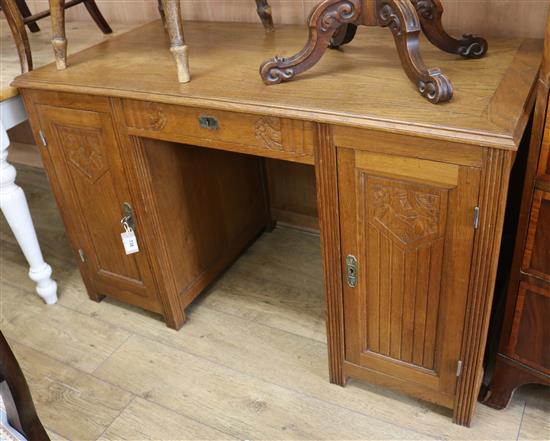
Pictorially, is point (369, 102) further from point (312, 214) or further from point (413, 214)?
point (312, 214)

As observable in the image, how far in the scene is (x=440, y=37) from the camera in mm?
1272

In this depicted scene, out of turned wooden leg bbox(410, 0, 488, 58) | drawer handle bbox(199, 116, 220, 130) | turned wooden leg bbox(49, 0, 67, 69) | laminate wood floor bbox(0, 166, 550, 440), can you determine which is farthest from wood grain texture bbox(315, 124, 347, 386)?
turned wooden leg bbox(49, 0, 67, 69)

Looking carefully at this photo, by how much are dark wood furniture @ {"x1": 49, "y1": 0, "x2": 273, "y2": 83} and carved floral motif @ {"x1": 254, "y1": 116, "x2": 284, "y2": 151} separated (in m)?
0.25

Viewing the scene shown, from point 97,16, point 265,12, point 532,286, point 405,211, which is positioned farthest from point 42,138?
point 532,286

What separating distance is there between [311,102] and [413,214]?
31 cm

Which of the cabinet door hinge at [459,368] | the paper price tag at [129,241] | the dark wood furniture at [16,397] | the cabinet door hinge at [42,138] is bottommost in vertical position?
the cabinet door hinge at [459,368]

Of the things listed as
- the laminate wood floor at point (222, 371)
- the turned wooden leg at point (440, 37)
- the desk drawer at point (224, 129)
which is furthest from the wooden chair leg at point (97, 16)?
the turned wooden leg at point (440, 37)

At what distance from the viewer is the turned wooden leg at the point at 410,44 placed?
107 centimetres

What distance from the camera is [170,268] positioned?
1734mm

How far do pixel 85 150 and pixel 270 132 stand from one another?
641mm

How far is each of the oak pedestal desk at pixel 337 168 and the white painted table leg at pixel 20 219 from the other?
0.11 meters

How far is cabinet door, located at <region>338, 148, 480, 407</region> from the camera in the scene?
1.11 metres

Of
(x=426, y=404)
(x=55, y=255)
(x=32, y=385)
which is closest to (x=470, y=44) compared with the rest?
(x=426, y=404)

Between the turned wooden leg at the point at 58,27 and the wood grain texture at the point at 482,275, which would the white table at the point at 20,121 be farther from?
the wood grain texture at the point at 482,275
